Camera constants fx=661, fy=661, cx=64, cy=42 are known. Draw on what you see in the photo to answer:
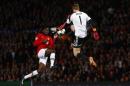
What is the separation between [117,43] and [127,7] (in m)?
3.78

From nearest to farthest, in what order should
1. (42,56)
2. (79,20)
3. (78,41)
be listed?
1. (79,20)
2. (78,41)
3. (42,56)

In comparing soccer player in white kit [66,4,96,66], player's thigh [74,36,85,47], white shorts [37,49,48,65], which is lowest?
white shorts [37,49,48,65]

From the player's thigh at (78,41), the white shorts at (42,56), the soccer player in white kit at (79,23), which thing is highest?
the soccer player in white kit at (79,23)

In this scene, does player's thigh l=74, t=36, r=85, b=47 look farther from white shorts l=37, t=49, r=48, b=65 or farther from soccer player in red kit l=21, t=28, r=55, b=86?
white shorts l=37, t=49, r=48, b=65

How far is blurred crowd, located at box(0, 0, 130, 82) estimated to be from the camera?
2758 cm

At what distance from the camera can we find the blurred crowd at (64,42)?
27.6 meters

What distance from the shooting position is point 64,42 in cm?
3022

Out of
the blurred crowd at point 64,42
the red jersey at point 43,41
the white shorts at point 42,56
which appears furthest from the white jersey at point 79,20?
the white shorts at point 42,56

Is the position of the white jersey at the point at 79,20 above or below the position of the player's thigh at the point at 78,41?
above

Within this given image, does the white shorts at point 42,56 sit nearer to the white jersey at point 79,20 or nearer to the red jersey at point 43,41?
the red jersey at point 43,41

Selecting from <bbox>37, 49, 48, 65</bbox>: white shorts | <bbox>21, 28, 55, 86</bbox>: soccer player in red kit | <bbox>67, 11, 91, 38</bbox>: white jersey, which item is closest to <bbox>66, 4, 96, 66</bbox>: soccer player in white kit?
<bbox>67, 11, 91, 38</bbox>: white jersey

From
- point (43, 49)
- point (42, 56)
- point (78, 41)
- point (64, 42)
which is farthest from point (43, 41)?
point (64, 42)

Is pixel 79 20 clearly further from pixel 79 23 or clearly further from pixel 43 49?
pixel 43 49

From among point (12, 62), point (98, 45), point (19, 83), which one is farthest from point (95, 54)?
point (19, 83)
